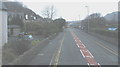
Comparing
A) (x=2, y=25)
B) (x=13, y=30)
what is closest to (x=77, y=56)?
(x=2, y=25)

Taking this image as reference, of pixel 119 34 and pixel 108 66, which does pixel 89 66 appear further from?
pixel 119 34

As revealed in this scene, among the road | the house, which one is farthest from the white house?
the house

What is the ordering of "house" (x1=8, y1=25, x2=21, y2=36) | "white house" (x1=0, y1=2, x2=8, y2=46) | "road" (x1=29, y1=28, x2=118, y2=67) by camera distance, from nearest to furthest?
"road" (x1=29, y1=28, x2=118, y2=67) → "white house" (x1=0, y1=2, x2=8, y2=46) → "house" (x1=8, y1=25, x2=21, y2=36)

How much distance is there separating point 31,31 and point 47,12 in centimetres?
3594

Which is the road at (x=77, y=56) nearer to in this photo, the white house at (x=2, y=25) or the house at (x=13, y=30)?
the white house at (x=2, y=25)

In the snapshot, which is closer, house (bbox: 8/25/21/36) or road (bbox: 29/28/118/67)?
road (bbox: 29/28/118/67)

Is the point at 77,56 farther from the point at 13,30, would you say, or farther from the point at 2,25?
the point at 13,30

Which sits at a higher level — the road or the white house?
the white house

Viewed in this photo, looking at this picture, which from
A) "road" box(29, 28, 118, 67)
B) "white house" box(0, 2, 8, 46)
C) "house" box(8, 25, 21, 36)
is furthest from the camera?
"house" box(8, 25, 21, 36)

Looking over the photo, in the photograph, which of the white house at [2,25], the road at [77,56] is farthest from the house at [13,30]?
the road at [77,56]

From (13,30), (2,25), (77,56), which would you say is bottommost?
(77,56)

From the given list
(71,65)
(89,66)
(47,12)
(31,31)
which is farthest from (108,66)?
(47,12)

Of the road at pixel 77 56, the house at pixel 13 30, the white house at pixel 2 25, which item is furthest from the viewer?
the house at pixel 13 30

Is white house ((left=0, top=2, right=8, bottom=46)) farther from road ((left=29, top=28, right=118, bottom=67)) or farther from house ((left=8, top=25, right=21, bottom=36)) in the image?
house ((left=8, top=25, right=21, bottom=36))
